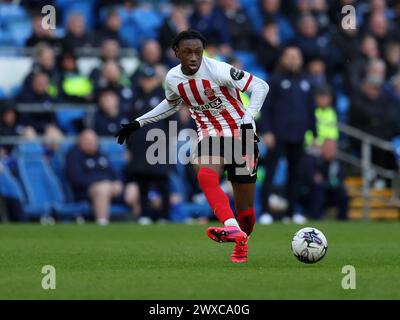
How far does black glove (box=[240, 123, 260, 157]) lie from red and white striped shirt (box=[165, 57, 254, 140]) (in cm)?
15

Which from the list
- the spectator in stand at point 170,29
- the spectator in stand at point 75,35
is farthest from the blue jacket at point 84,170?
the spectator in stand at point 170,29

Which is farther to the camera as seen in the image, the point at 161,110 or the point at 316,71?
the point at 316,71

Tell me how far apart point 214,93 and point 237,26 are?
11873mm

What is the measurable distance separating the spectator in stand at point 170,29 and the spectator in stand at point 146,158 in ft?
7.26

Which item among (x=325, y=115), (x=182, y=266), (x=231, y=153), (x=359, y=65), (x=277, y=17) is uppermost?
(x=277, y=17)

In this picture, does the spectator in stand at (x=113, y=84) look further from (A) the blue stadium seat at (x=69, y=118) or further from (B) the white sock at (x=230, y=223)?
(B) the white sock at (x=230, y=223)

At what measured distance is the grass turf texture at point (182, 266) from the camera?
27.1 ft

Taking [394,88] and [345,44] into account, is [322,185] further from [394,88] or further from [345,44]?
[345,44]

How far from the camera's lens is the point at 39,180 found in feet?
62.0

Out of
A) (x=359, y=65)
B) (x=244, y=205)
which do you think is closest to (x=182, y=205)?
(x=359, y=65)

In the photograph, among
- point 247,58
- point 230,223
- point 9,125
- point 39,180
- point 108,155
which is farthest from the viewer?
point 247,58

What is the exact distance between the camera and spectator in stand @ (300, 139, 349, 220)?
1955 centimetres
